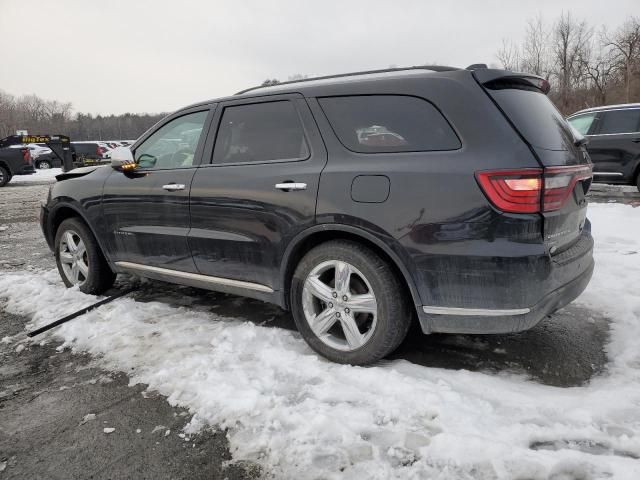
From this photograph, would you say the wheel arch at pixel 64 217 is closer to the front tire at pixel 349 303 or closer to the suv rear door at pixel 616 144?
the front tire at pixel 349 303

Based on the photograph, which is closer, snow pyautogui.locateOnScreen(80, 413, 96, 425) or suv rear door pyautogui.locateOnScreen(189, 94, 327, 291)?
snow pyautogui.locateOnScreen(80, 413, 96, 425)

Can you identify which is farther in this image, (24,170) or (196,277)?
(24,170)

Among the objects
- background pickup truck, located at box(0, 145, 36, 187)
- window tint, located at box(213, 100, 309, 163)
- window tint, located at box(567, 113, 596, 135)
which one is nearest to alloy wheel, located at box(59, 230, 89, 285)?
window tint, located at box(213, 100, 309, 163)

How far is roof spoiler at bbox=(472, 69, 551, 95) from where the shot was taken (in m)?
2.62

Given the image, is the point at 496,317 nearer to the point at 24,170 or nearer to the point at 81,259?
the point at 81,259

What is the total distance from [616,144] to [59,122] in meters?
122

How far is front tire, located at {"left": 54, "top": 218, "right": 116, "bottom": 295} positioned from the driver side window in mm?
996

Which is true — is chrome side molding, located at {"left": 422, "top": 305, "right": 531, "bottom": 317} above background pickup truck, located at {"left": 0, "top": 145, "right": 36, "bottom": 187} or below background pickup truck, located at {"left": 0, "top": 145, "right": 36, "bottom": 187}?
below

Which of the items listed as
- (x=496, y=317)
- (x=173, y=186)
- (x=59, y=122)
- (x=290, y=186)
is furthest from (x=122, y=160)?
(x=59, y=122)

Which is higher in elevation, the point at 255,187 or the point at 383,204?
the point at 255,187

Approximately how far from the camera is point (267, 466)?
2.09 meters

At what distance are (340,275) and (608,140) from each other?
29.5 feet

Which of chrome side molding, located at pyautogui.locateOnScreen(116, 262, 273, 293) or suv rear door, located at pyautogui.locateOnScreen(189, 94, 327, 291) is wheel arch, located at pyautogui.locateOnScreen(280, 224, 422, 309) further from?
chrome side molding, located at pyautogui.locateOnScreen(116, 262, 273, 293)

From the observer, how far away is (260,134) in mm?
3348
